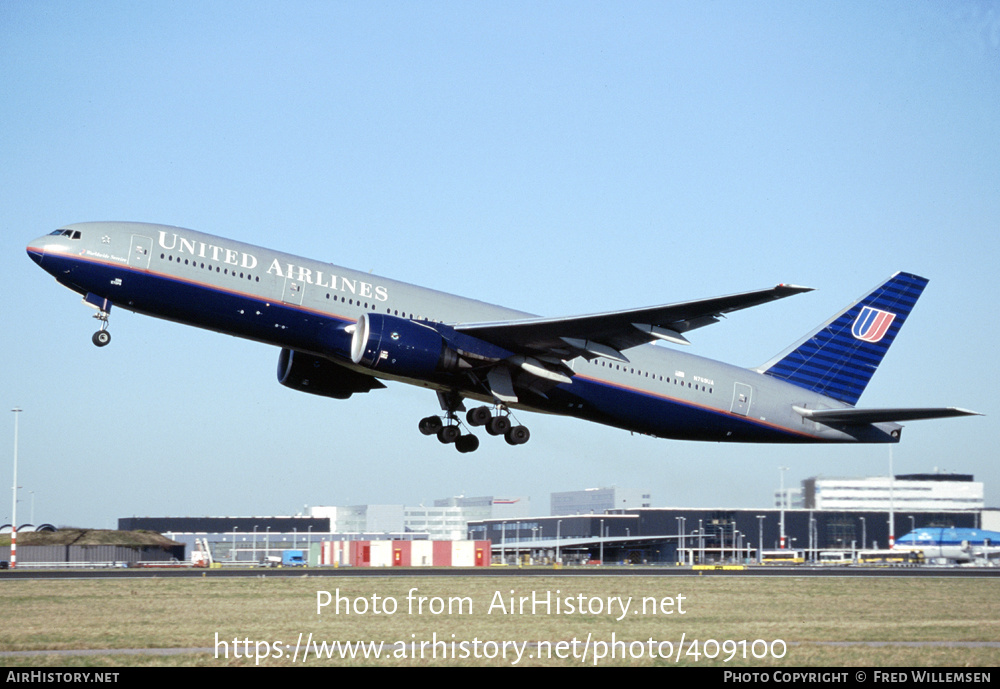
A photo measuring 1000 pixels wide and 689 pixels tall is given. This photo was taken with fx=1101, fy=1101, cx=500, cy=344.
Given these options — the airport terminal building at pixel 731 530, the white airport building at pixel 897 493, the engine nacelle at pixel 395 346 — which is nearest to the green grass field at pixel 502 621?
the engine nacelle at pixel 395 346

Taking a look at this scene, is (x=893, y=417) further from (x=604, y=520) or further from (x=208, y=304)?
(x=604, y=520)

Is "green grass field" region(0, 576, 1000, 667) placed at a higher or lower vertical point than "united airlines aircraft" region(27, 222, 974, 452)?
lower

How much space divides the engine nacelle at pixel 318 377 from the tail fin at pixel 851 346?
587 inches

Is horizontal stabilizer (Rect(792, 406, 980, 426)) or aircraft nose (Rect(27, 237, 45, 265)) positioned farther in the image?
horizontal stabilizer (Rect(792, 406, 980, 426))

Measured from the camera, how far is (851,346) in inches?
1604

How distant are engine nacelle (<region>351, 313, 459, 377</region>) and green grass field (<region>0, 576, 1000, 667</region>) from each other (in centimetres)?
690

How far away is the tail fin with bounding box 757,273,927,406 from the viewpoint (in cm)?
4012

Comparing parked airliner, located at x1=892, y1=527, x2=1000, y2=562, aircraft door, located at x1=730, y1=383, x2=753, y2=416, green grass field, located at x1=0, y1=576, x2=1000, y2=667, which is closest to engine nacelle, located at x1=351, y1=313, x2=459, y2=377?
green grass field, located at x1=0, y1=576, x2=1000, y2=667

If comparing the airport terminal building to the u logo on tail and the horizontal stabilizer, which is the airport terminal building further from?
the horizontal stabilizer

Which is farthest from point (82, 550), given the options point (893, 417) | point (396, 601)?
point (893, 417)

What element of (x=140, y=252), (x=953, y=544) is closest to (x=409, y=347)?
(x=140, y=252)

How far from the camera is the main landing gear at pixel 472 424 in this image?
34.8 metres
